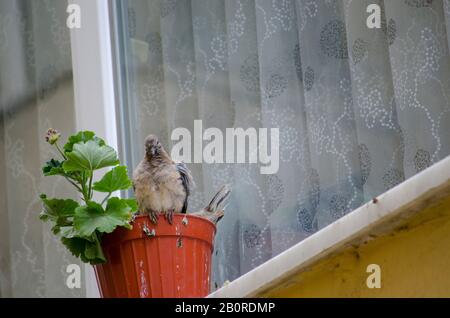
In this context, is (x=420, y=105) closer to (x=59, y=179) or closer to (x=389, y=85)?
(x=389, y=85)

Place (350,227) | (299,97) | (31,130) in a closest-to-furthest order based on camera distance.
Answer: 1. (350,227)
2. (299,97)
3. (31,130)

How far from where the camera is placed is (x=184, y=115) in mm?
2211

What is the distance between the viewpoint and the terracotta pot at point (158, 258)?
1.89 m

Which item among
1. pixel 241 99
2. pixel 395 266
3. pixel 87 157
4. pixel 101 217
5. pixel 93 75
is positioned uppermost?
pixel 93 75

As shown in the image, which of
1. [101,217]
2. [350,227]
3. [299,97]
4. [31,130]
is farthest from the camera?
[31,130]

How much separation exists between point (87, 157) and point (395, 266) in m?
0.86

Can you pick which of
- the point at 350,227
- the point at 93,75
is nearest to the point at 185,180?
the point at 93,75

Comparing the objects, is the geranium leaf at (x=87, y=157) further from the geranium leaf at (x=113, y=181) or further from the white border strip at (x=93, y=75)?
the white border strip at (x=93, y=75)

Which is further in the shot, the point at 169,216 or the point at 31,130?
the point at 31,130

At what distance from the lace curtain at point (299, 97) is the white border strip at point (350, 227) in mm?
738

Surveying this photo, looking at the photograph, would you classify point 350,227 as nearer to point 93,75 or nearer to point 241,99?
point 241,99

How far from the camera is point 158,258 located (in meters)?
1.90

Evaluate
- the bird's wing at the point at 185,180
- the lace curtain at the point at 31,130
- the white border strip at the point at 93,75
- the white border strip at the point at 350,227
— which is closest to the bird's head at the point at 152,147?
the bird's wing at the point at 185,180

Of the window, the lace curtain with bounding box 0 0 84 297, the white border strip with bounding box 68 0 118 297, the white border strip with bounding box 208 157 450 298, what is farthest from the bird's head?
the white border strip with bounding box 208 157 450 298
